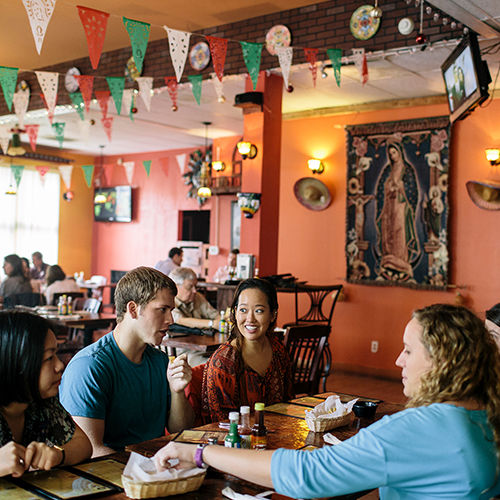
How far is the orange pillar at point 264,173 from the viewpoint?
629 cm

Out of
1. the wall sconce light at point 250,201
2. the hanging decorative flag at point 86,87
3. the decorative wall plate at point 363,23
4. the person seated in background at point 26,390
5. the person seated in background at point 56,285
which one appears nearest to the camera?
the person seated in background at point 26,390

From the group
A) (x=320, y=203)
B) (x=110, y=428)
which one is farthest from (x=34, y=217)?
(x=110, y=428)

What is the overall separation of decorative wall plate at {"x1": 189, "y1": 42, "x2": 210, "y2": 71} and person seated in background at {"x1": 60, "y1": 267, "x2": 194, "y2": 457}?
183 inches

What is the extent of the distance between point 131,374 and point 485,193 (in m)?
5.39

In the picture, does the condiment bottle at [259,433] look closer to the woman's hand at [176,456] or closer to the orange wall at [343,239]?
the woman's hand at [176,456]

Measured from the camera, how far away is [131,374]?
93.8 inches

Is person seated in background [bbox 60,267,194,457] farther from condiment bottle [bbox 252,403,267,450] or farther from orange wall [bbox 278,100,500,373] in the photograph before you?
orange wall [bbox 278,100,500,373]

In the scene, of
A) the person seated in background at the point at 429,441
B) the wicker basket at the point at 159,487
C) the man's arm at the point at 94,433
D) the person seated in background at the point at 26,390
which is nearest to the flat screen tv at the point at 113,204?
the man's arm at the point at 94,433

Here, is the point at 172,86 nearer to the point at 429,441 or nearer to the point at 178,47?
the point at 178,47

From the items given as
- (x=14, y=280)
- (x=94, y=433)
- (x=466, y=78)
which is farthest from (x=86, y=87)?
(x=94, y=433)

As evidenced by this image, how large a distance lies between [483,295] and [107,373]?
17.7ft

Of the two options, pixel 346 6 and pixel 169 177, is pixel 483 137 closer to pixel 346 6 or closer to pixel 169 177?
pixel 346 6

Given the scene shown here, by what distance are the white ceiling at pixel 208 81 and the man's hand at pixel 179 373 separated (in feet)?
11.7

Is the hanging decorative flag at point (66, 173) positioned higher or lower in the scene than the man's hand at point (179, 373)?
higher
